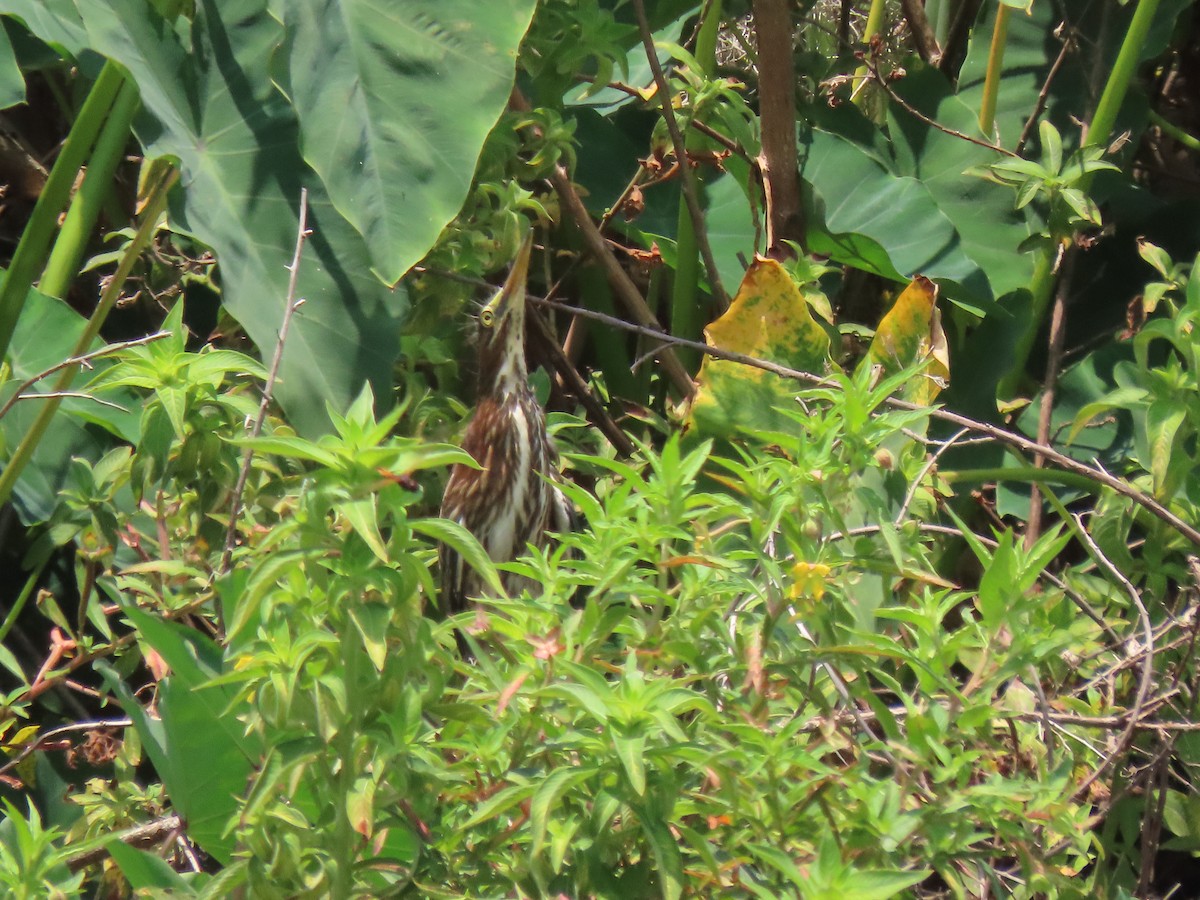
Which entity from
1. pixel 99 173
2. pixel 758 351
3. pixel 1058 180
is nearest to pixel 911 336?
pixel 758 351

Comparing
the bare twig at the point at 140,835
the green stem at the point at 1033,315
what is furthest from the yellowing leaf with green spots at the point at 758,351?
the bare twig at the point at 140,835

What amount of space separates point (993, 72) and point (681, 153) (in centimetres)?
81

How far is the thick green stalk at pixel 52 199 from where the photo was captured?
5.57ft

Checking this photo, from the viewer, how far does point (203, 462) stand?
1.42 metres

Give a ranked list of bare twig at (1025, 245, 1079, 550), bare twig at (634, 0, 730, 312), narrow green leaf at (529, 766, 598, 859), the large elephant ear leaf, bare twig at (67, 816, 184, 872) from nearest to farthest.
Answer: narrow green leaf at (529, 766, 598, 859)
bare twig at (67, 816, 184, 872)
the large elephant ear leaf
bare twig at (634, 0, 730, 312)
bare twig at (1025, 245, 1079, 550)

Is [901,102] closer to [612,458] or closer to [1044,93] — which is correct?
[1044,93]

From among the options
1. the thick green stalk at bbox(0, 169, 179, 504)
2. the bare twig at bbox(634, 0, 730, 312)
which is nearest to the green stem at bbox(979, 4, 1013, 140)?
the bare twig at bbox(634, 0, 730, 312)

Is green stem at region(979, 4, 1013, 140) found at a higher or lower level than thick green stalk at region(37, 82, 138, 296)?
lower

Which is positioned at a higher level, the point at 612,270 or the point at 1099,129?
the point at 1099,129

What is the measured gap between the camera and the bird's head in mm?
2139

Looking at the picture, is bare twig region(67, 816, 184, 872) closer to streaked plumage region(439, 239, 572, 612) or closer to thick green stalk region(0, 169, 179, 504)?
thick green stalk region(0, 169, 179, 504)

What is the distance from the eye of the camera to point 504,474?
7.25 feet

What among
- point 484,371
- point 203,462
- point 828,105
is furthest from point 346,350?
point 828,105

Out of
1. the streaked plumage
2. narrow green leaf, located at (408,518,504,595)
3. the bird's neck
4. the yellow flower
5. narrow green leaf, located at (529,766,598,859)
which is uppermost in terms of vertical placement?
narrow green leaf, located at (408,518,504,595)
